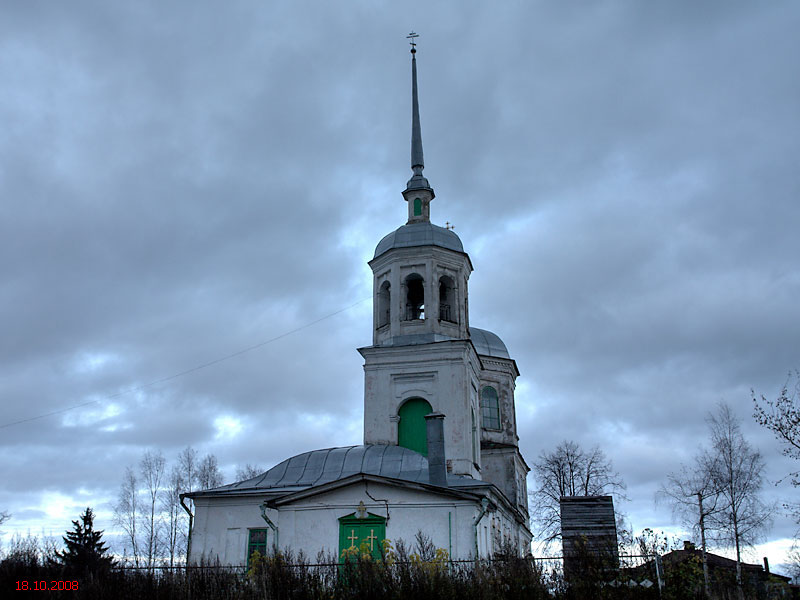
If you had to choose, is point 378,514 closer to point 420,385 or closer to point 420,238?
point 420,385

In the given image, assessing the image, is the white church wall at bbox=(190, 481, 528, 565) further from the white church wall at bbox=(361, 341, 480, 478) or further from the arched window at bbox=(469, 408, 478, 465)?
the arched window at bbox=(469, 408, 478, 465)

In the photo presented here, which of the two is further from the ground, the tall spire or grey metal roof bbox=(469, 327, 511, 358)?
the tall spire

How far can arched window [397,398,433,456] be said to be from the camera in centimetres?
2327

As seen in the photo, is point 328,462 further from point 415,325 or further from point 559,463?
point 559,463

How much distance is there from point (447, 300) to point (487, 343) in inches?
448

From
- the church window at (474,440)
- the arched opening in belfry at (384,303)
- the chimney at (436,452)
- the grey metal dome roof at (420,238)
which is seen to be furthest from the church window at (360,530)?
the grey metal dome roof at (420,238)

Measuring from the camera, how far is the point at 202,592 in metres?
12.0

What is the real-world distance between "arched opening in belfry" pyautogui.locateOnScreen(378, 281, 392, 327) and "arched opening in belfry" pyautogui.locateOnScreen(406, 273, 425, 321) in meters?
0.65

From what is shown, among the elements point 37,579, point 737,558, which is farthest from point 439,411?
point 37,579

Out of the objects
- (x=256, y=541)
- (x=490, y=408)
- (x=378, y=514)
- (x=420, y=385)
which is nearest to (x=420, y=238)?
(x=420, y=385)

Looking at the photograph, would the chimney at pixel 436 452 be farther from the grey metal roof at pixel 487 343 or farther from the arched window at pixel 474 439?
the grey metal roof at pixel 487 343

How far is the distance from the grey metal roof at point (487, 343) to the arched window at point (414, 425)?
1237 cm

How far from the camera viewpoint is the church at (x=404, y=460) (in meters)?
18.7
